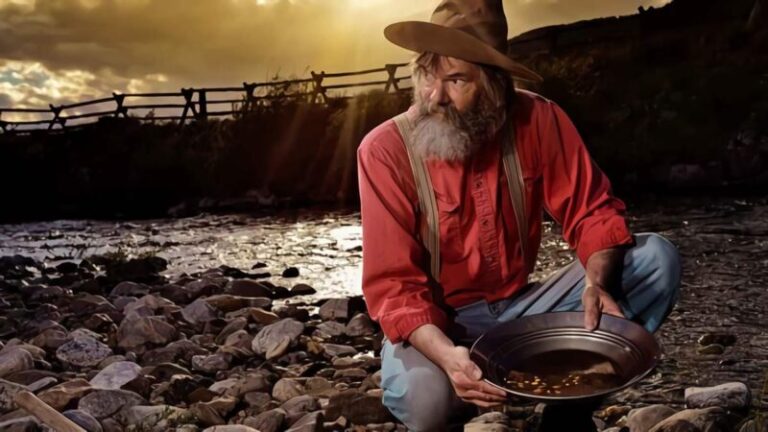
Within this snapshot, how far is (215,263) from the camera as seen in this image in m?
9.80

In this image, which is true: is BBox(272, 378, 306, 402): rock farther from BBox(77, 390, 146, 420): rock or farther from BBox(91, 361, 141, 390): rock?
BBox(91, 361, 141, 390): rock

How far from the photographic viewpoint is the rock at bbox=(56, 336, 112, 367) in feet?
17.5

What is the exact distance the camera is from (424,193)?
2938 mm

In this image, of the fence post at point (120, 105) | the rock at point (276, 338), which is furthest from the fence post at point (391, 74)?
the rock at point (276, 338)

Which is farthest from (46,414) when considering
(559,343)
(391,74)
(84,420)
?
(391,74)

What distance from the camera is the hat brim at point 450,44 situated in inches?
107

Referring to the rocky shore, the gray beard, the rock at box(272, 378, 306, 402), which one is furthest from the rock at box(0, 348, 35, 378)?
the gray beard

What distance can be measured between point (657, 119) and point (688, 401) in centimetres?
1184

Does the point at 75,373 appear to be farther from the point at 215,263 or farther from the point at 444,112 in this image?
the point at 215,263

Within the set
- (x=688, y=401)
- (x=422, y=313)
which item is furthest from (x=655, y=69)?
(x=422, y=313)

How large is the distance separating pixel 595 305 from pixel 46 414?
2.08 m

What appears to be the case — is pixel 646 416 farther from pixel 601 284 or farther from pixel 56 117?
pixel 56 117

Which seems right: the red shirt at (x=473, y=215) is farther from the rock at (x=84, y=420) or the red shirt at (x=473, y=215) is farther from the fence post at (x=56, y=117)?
the fence post at (x=56, y=117)

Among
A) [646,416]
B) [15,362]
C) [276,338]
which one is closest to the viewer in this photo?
[646,416]
